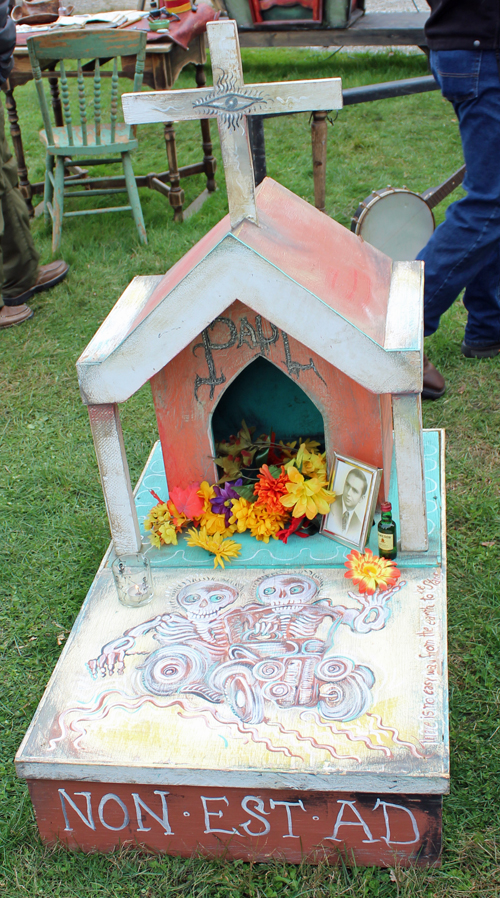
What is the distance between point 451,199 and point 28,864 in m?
4.73

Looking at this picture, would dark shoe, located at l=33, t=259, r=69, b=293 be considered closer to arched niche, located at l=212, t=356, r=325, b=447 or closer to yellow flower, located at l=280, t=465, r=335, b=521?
arched niche, located at l=212, t=356, r=325, b=447

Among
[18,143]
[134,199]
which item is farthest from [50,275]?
[18,143]

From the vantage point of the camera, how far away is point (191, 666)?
2.00m

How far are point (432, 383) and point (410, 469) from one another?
1.50m

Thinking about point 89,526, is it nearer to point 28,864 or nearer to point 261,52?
point 28,864

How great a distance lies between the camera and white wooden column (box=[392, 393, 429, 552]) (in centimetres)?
200

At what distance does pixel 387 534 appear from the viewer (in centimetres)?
218

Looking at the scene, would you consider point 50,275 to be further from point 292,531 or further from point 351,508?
point 351,508

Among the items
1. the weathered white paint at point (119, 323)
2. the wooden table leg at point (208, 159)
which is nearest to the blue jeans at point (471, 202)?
the weathered white paint at point (119, 323)

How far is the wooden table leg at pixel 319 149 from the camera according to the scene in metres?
4.75

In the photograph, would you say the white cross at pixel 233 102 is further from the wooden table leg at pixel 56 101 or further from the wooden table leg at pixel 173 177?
the wooden table leg at pixel 56 101

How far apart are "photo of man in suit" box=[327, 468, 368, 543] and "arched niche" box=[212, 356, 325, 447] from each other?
29 centimetres

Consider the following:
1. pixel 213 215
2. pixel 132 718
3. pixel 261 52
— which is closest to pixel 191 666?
pixel 132 718

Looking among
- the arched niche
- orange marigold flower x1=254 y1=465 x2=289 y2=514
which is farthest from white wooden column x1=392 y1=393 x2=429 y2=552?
the arched niche
